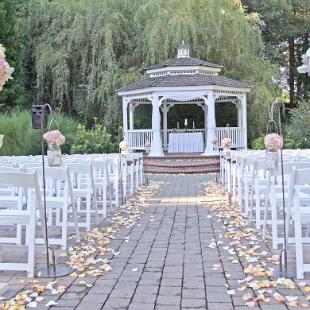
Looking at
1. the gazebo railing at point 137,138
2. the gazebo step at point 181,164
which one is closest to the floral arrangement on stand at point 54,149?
the gazebo step at point 181,164

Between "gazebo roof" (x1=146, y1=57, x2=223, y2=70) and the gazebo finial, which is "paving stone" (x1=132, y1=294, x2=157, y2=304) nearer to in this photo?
"gazebo roof" (x1=146, y1=57, x2=223, y2=70)

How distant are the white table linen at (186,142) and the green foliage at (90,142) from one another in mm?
2586

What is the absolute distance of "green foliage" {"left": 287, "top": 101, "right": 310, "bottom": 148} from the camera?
20438 millimetres

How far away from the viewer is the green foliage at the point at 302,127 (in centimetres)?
2044

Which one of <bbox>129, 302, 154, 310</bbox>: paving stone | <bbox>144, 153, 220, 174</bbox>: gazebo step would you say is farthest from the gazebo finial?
<bbox>129, 302, 154, 310</bbox>: paving stone

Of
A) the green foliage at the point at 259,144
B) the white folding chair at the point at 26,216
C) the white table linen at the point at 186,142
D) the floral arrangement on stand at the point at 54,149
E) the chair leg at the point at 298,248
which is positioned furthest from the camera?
the white table linen at the point at 186,142

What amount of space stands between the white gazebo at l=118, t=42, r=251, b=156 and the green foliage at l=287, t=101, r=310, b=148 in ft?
6.50

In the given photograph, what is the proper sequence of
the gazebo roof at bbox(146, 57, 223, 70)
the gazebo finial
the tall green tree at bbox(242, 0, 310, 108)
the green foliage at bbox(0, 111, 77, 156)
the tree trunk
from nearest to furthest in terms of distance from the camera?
the green foliage at bbox(0, 111, 77, 156)
the gazebo roof at bbox(146, 57, 223, 70)
the gazebo finial
the tall green tree at bbox(242, 0, 310, 108)
the tree trunk

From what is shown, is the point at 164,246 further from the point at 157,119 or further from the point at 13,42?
the point at 13,42

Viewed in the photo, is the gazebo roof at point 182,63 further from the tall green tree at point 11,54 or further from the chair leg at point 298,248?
the chair leg at point 298,248

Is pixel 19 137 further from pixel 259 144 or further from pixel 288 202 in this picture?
pixel 288 202

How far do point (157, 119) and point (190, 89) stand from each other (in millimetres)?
1754


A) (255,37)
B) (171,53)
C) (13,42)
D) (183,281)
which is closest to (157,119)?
(171,53)

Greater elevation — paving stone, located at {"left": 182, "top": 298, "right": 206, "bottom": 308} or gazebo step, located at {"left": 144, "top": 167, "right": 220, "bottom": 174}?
gazebo step, located at {"left": 144, "top": 167, "right": 220, "bottom": 174}
